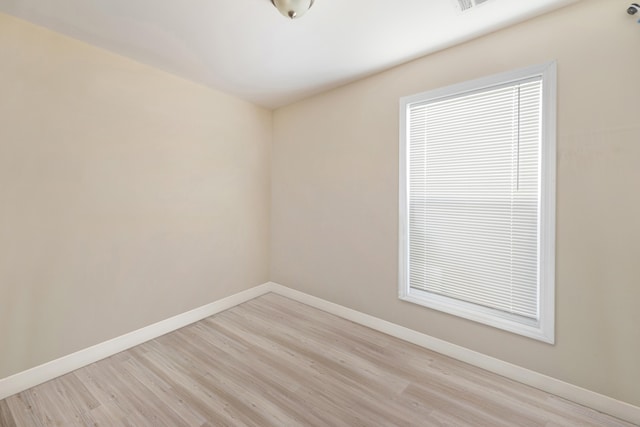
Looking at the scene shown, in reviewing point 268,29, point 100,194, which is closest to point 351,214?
point 268,29

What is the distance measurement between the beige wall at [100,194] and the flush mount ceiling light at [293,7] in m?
1.54

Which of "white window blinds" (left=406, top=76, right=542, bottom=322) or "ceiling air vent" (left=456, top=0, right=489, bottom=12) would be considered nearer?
"ceiling air vent" (left=456, top=0, right=489, bottom=12)

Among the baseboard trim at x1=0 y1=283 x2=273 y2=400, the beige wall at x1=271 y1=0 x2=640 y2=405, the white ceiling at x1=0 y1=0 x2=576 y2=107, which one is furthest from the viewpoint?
the baseboard trim at x1=0 y1=283 x2=273 y2=400

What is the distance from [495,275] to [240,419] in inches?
81.0

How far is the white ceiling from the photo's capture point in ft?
5.35

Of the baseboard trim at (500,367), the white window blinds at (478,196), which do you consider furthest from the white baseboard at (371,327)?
the white window blinds at (478,196)

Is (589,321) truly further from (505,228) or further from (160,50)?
(160,50)

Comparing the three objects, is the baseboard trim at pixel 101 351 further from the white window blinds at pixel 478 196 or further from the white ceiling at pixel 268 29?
the white ceiling at pixel 268 29

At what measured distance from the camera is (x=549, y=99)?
5.59 ft

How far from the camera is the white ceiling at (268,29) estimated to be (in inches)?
64.2

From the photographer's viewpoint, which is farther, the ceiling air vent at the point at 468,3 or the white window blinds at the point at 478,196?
the white window blinds at the point at 478,196

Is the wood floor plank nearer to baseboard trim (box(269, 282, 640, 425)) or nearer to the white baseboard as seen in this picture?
the white baseboard

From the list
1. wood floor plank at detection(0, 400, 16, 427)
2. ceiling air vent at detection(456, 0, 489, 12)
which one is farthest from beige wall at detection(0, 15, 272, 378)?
ceiling air vent at detection(456, 0, 489, 12)

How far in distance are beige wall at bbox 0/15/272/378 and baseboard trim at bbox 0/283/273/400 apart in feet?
0.19
